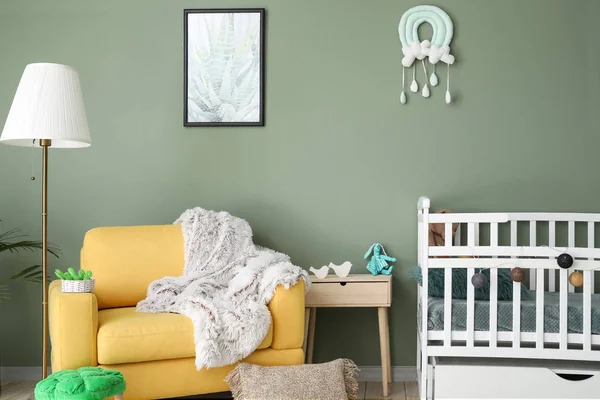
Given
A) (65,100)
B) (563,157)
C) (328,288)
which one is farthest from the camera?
(563,157)

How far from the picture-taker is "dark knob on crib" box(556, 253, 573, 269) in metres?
2.68

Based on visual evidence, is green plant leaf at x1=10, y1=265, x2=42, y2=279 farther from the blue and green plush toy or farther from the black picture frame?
the blue and green plush toy

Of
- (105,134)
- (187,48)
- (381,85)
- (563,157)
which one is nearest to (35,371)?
(105,134)

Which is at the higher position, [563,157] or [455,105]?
[455,105]

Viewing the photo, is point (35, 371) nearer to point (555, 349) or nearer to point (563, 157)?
point (555, 349)

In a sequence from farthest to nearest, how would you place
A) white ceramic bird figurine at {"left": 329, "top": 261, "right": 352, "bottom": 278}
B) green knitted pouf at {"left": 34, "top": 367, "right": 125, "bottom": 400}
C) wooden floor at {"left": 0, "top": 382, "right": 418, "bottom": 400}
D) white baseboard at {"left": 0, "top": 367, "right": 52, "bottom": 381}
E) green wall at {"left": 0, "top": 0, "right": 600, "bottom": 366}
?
1. white baseboard at {"left": 0, "top": 367, "right": 52, "bottom": 381}
2. green wall at {"left": 0, "top": 0, "right": 600, "bottom": 366}
3. white ceramic bird figurine at {"left": 329, "top": 261, "right": 352, "bottom": 278}
4. wooden floor at {"left": 0, "top": 382, "right": 418, "bottom": 400}
5. green knitted pouf at {"left": 34, "top": 367, "right": 125, "bottom": 400}

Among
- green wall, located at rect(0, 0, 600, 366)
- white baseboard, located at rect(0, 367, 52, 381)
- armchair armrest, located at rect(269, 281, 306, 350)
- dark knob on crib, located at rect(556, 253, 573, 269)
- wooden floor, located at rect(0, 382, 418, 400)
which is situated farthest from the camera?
white baseboard, located at rect(0, 367, 52, 381)

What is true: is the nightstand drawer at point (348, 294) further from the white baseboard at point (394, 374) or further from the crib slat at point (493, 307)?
the crib slat at point (493, 307)

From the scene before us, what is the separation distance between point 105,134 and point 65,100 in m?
0.93

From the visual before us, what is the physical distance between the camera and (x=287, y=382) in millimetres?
2670

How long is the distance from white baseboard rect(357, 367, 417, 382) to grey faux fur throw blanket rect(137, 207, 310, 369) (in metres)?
0.83

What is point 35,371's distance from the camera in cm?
357

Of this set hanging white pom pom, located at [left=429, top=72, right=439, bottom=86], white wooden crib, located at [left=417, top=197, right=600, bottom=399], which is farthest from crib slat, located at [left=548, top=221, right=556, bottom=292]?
hanging white pom pom, located at [left=429, top=72, right=439, bottom=86]

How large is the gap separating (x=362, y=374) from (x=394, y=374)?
0.16m
